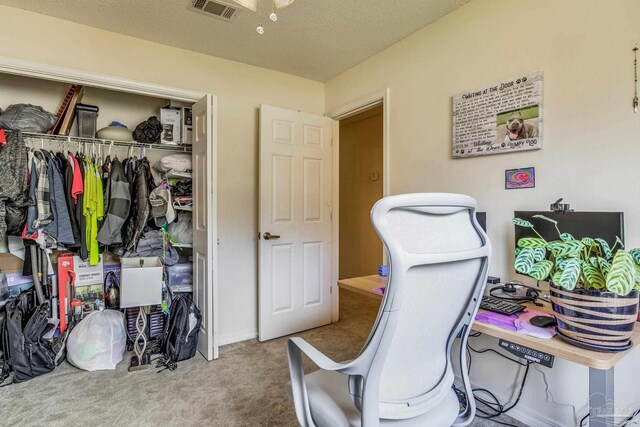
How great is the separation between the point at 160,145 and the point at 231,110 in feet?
2.27

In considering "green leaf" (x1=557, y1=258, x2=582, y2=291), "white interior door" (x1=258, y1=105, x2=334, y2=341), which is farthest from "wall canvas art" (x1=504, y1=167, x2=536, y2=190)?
"white interior door" (x1=258, y1=105, x2=334, y2=341)

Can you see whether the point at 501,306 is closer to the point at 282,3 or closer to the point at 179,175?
the point at 282,3

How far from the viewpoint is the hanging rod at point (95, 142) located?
2.50 meters

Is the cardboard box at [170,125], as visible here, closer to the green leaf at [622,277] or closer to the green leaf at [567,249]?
the green leaf at [567,249]

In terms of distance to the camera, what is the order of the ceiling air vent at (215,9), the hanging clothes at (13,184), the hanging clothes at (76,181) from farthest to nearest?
the hanging clothes at (76,181) → the hanging clothes at (13,184) → the ceiling air vent at (215,9)

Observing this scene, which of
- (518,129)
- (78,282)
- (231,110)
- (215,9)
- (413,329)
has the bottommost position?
(78,282)

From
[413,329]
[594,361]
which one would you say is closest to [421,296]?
[413,329]

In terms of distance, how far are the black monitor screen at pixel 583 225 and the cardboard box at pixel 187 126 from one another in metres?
2.67

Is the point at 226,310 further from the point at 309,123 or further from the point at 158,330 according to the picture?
the point at 309,123

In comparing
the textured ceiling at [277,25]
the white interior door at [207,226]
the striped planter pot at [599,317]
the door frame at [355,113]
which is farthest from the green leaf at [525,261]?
the white interior door at [207,226]

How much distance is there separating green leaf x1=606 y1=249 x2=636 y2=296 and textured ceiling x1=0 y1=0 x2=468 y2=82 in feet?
6.30

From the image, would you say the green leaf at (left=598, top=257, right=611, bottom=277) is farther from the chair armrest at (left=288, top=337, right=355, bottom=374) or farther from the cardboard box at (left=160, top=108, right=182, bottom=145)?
the cardboard box at (left=160, top=108, right=182, bottom=145)

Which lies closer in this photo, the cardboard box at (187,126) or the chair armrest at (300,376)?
the chair armrest at (300,376)

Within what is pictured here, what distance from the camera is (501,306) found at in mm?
1452
